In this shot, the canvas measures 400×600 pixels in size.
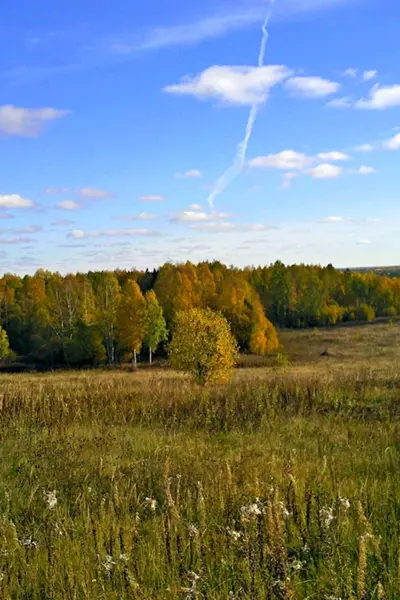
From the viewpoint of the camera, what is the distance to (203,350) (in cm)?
2638

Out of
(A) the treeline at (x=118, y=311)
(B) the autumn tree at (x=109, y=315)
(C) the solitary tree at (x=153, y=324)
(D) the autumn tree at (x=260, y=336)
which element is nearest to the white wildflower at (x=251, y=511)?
(A) the treeline at (x=118, y=311)

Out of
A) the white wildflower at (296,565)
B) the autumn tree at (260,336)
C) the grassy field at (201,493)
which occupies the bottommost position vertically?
the autumn tree at (260,336)

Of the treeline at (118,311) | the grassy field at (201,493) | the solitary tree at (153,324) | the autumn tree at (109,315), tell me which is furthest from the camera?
the autumn tree at (109,315)

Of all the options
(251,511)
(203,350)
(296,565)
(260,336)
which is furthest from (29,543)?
(260,336)

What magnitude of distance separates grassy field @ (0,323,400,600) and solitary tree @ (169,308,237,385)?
14736 mm

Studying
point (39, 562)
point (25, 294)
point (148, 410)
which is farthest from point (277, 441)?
point (25, 294)

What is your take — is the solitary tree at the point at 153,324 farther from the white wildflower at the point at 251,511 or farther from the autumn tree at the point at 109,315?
the white wildflower at the point at 251,511

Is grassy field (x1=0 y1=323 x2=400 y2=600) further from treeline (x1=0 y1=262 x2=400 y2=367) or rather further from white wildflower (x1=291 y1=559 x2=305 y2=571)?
treeline (x1=0 y1=262 x2=400 y2=367)

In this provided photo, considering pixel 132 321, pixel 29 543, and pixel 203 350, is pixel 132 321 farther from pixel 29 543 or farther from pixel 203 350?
pixel 29 543

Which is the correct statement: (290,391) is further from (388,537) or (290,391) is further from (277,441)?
(388,537)

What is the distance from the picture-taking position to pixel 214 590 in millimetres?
2898

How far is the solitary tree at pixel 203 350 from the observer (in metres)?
26.2

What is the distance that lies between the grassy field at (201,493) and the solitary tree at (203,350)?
48.3 ft

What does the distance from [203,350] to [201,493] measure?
23003mm
